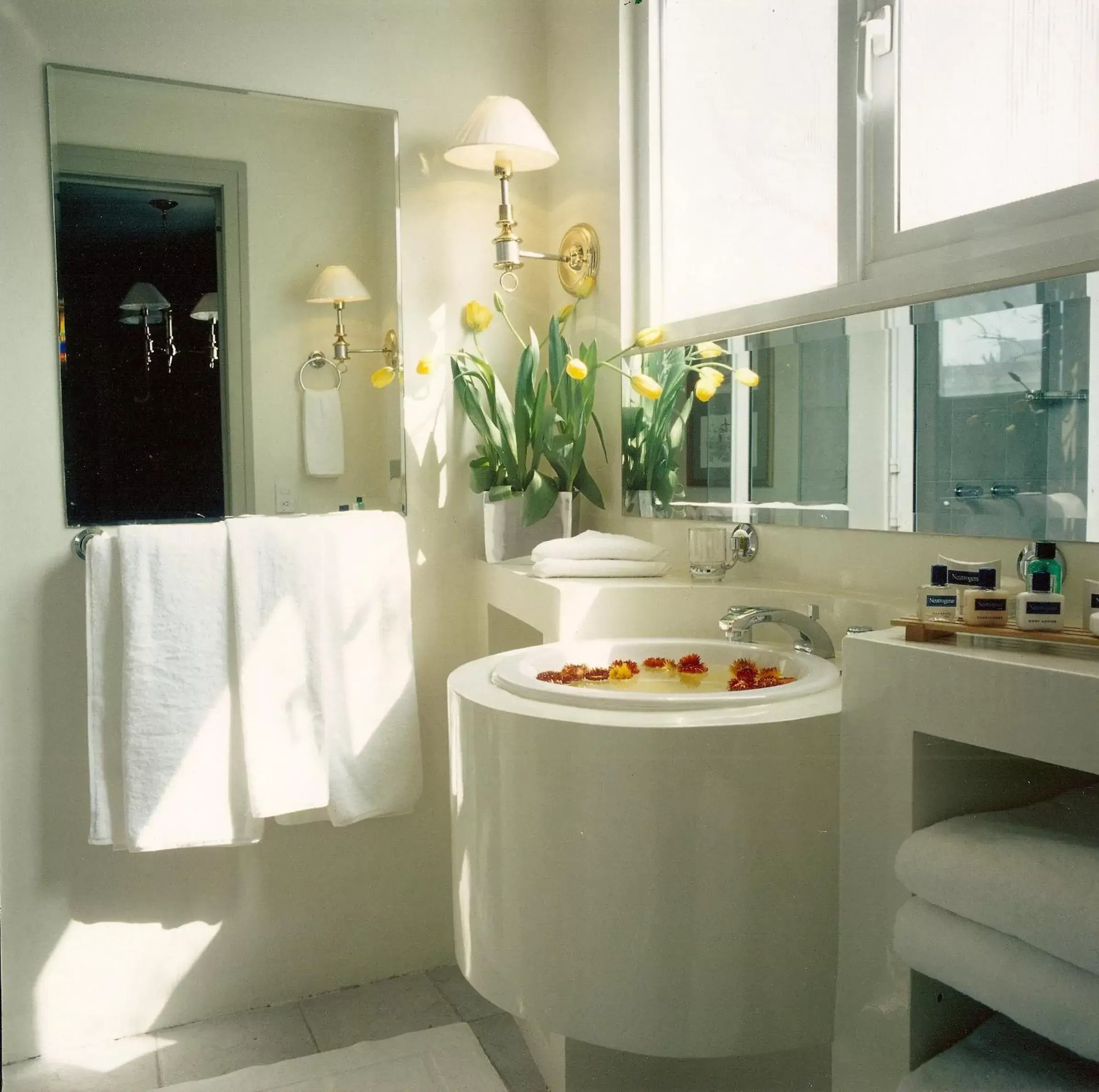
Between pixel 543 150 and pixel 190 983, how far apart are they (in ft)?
5.38

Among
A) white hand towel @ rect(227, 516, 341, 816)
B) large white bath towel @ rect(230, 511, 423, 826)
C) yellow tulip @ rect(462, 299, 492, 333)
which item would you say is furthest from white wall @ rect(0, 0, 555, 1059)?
white hand towel @ rect(227, 516, 341, 816)

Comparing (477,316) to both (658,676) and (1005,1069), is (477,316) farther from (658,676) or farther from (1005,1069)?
(1005,1069)

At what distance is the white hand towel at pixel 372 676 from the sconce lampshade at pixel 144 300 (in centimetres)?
46

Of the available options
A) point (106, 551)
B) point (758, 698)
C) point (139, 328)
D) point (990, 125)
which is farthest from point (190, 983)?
point (990, 125)

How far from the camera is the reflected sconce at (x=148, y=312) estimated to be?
5.67 ft

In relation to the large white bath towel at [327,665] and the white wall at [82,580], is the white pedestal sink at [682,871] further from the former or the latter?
the white wall at [82,580]

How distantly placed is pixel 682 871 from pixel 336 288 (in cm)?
127

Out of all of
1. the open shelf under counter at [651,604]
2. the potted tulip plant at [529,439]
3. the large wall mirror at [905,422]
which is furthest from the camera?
the potted tulip plant at [529,439]

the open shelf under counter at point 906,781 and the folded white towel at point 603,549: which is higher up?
the folded white towel at point 603,549

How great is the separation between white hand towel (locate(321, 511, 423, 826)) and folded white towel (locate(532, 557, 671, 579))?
34cm

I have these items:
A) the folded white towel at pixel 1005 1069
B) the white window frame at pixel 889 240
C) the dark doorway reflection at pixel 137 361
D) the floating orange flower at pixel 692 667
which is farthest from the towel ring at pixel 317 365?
the folded white towel at pixel 1005 1069

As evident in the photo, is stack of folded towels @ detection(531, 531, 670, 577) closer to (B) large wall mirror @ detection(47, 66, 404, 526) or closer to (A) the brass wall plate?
(B) large wall mirror @ detection(47, 66, 404, 526)

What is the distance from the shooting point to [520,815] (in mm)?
1128

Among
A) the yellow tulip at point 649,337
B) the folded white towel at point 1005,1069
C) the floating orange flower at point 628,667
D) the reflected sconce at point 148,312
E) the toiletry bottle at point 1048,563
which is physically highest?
the reflected sconce at point 148,312
